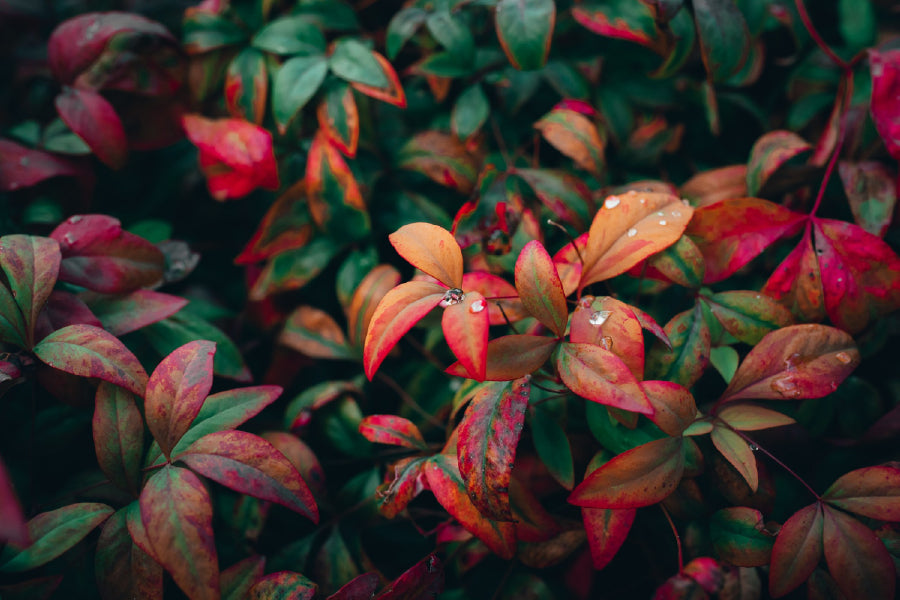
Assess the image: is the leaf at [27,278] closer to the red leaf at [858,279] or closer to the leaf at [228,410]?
the leaf at [228,410]

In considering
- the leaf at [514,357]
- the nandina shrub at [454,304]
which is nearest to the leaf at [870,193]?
the nandina shrub at [454,304]

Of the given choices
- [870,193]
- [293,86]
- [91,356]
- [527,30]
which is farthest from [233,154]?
[870,193]

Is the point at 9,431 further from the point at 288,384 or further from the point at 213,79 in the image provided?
the point at 213,79

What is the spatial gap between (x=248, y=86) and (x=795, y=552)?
96 centimetres

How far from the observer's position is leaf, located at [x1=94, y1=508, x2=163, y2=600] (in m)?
0.56

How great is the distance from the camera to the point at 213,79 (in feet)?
2.97

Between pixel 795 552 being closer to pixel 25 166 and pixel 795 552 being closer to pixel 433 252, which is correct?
pixel 433 252

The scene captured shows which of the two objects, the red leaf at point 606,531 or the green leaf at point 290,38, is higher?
the green leaf at point 290,38

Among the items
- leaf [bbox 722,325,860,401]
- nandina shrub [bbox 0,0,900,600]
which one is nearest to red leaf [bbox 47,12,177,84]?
nandina shrub [bbox 0,0,900,600]

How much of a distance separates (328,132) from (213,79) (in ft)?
0.86

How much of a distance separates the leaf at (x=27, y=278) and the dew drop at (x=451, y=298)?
45 centimetres

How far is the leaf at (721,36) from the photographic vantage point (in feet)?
2.42

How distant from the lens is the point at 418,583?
593mm

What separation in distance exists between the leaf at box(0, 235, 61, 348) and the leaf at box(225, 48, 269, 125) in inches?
13.8
